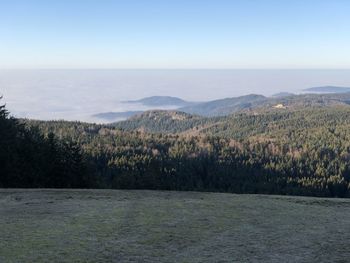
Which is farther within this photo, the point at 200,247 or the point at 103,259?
the point at 200,247

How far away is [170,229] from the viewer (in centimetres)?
2438

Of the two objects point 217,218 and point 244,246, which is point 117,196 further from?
point 244,246

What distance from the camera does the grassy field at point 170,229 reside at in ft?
63.3

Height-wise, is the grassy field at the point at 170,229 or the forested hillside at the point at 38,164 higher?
the grassy field at the point at 170,229

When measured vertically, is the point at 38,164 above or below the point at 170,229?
below

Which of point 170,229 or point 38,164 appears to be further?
A: point 38,164

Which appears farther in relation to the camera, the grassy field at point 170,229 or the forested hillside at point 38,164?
the forested hillside at point 38,164

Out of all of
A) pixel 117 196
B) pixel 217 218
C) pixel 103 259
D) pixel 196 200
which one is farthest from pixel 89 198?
pixel 103 259

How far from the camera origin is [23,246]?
20125 mm

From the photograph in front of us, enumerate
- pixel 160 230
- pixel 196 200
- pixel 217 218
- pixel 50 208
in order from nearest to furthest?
1. pixel 160 230
2. pixel 217 218
3. pixel 50 208
4. pixel 196 200

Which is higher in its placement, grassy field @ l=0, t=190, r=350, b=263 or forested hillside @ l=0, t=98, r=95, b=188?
grassy field @ l=0, t=190, r=350, b=263

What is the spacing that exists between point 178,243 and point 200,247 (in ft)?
4.20

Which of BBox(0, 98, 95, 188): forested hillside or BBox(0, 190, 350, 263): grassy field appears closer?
BBox(0, 190, 350, 263): grassy field

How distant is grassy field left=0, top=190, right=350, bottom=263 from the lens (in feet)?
63.3
